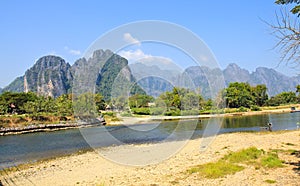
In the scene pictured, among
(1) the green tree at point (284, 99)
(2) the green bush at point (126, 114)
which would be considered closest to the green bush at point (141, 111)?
(2) the green bush at point (126, 114)

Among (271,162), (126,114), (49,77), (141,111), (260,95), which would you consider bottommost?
(271,162)

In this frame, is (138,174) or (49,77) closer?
(138,174)

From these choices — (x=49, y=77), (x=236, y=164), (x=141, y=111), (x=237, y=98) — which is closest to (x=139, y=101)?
(x=141, y=111)

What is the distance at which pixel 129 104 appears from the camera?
163 ft

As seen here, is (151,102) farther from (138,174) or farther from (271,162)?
(271,162)

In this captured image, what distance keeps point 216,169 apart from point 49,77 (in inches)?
5355

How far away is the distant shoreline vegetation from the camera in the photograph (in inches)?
1977

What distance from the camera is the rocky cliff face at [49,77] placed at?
436ft

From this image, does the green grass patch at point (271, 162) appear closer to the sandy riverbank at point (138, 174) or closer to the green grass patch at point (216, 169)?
the sandy riverbank at point (138, 174)

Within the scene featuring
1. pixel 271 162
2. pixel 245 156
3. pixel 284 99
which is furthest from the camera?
pixel 284 99

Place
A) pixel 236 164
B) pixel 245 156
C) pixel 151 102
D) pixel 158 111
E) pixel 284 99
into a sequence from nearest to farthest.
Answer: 1. pixel 236 164
2. pixel 245 156
3. pixel 151 102
4. pixel 158 111
5. pixel 284 99

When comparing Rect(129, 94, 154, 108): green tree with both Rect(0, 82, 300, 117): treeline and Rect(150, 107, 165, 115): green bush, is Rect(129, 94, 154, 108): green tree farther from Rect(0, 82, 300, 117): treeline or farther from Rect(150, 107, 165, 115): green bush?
Rect(150, 107, 165, 115): green bush

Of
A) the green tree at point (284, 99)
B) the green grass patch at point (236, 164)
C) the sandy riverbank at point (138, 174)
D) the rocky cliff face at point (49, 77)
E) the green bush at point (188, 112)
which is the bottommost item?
the sandy riverbank at point (138, 174)

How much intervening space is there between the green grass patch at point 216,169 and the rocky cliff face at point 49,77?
125175 millimetres
